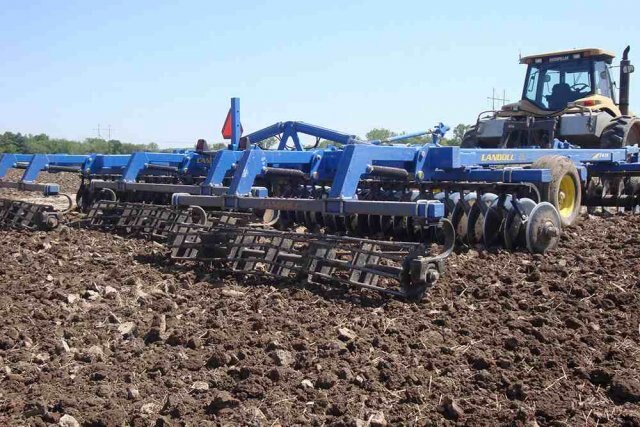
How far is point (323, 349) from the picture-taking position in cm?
419

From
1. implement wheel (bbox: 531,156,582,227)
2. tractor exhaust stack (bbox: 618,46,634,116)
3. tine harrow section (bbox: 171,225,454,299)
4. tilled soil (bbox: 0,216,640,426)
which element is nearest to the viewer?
tilled soil (bbox: 0,216,640,426)

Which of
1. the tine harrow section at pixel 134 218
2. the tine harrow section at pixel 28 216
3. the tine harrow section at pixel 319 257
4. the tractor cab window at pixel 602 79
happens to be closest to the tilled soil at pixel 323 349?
the tine harrow section at pixel 319 257

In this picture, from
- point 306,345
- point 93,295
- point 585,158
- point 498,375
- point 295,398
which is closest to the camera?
point 295,398

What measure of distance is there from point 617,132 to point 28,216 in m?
7.95

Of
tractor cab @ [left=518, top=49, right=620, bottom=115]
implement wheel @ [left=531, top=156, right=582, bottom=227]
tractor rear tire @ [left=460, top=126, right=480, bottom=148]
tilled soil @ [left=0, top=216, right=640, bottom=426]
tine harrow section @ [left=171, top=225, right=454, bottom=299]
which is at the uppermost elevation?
tractor cab @ [left=518, top=49, right=620, bottom=115]

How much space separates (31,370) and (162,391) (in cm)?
75

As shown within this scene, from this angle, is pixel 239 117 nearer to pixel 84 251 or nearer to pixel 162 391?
pixel 84 251

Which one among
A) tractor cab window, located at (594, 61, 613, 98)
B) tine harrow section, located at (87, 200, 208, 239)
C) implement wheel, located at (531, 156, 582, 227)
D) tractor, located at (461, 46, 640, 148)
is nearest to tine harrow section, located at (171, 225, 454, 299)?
tine harrow section, located at (87, 200, 208, 239)

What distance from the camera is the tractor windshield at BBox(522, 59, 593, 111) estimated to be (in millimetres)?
10875

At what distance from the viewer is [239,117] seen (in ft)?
32.7

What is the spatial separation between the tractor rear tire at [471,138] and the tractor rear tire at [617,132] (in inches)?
74.8

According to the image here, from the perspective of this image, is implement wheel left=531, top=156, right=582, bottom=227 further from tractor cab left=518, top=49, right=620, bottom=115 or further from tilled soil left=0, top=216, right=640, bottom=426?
tractor cab left=518, top=49, right=620, bottom=115

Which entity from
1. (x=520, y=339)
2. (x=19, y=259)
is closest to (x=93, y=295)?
(x=19, y=259)

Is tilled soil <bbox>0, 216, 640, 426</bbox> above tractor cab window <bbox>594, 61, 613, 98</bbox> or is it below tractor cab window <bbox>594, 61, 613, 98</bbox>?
below
